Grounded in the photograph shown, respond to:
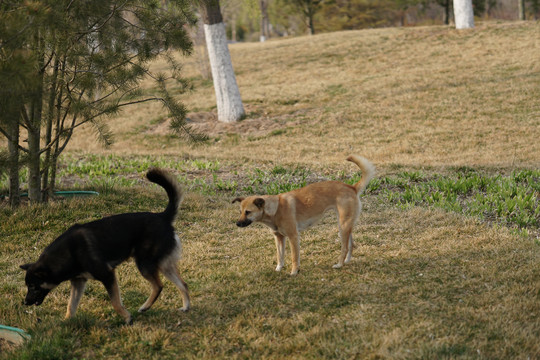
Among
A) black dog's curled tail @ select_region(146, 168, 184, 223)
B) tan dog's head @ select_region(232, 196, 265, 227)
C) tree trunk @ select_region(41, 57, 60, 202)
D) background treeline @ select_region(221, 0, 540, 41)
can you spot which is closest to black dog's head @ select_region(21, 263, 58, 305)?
black dog's curled tail @ select_region(146, 168, 184, 223)

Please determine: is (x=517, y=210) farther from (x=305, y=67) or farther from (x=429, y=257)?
(x=305, y=67)

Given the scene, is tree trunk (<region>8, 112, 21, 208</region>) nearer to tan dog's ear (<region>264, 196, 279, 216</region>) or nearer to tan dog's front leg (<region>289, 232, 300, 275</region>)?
tan dog's ear (<region>264, 196, 279, 216</region>)

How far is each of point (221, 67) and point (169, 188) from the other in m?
12.5

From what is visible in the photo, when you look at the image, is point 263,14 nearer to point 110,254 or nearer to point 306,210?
point 306,210

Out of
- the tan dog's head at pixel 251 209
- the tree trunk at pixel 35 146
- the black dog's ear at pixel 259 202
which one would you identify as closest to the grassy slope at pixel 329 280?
the tree trunk at pixel 35 146

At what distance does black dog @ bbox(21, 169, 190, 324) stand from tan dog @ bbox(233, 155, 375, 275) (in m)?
1.11

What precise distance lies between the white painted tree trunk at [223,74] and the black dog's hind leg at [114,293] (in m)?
13.1

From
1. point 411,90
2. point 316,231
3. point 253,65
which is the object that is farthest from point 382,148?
point 253,65

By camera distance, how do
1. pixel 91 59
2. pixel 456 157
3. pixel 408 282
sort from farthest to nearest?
1. pixel 456 157
2. pixel 91 59
3. pixel 408 282

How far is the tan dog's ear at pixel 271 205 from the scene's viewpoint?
5480mm

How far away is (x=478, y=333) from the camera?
13.7 ft

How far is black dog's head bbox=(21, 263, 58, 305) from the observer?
14.1 feet

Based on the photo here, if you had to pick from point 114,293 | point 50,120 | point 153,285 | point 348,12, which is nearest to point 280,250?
point 153,285

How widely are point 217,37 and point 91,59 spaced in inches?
381
